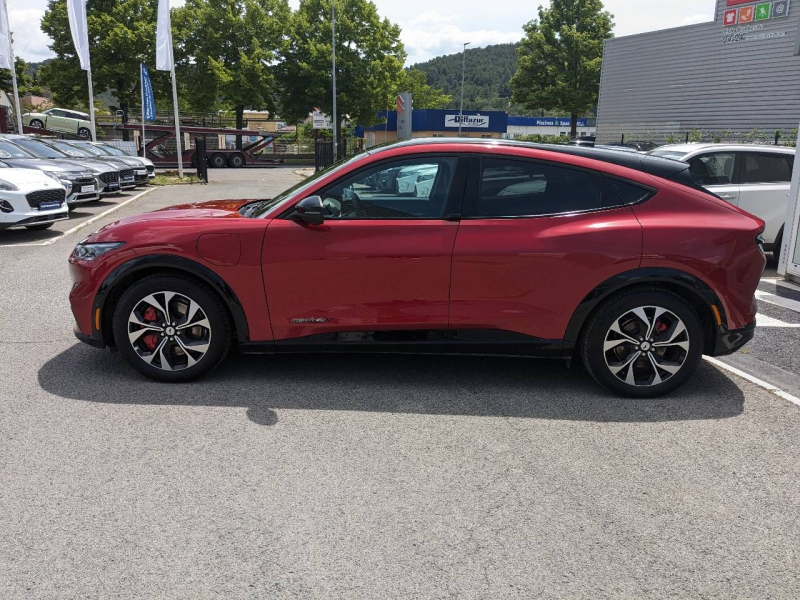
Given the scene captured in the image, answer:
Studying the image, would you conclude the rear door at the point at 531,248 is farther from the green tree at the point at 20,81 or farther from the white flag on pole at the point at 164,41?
the green tree at the point at 20,81

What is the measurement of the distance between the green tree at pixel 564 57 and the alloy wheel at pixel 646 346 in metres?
46.8

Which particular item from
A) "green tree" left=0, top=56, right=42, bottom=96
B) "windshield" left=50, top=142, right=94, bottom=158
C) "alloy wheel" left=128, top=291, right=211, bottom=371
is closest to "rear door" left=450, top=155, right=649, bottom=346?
"alloy wheel" left=128, top=291, right=211, bottom=371

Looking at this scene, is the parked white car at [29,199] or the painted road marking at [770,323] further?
the parked white car at [29,199]

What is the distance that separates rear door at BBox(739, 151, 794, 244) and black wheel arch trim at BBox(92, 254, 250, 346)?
7182mm

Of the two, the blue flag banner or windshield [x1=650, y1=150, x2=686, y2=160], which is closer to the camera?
windshield [x1=650, y1=150, x2=686, y2=160]

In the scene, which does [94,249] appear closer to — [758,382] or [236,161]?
[758,382]

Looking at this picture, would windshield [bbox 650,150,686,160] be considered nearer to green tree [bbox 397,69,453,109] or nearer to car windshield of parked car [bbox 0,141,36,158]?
car windshield of parked car [bbox 0,141,36,158]

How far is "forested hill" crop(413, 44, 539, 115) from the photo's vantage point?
14200cm

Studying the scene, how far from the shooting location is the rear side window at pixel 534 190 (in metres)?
4.30

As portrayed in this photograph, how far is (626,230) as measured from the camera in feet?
13.8

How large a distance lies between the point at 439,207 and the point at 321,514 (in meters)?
2.16

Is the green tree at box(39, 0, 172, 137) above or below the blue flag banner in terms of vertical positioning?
above

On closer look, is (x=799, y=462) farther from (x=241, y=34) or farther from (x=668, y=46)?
(x=241, y=34)

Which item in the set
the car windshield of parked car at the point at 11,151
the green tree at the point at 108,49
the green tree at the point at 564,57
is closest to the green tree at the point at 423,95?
the green tree at the point at 564,57
